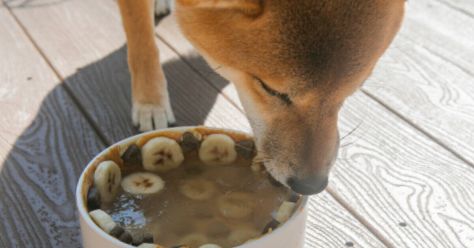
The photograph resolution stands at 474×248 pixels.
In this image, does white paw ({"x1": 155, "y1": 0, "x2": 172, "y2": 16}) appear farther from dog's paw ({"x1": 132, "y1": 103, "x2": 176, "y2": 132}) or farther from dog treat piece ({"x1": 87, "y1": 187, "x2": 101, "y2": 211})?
dog treat piece ({"x1": 87, "y1": 187, "x2": 101, "y2": 211})

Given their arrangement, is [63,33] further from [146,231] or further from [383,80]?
[146,231]

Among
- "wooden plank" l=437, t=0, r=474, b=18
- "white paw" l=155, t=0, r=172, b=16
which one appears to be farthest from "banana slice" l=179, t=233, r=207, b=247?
"wooden plank" l=437, t=0, r=474, b=18

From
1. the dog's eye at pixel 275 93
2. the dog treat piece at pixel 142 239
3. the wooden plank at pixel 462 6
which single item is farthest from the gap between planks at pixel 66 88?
the wooden plank at pixel 462 6

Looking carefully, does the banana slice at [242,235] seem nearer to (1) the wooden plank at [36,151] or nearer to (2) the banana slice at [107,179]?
(2) the banana slice at [107,179]

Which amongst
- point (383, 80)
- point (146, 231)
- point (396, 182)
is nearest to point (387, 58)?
point (383, 80)

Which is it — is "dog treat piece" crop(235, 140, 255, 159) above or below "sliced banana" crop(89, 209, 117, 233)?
below

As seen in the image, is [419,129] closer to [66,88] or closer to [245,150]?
[245,150]

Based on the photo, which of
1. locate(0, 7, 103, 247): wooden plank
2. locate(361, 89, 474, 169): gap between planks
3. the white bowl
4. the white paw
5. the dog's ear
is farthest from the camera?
the white paw
